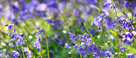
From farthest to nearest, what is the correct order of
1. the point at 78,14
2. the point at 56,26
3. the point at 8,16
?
the point at 8,16
the point at 78,14
the point at 56,26

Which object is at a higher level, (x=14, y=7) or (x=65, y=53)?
(x=14, y=7)

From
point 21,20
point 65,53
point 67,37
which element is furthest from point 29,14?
point 65,53

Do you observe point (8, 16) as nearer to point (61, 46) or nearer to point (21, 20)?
point (21, 20)

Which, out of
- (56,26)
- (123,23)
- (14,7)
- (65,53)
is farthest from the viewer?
(14,7)

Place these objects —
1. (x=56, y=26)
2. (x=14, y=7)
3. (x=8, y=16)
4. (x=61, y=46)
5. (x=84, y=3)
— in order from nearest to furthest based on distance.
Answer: (x=61, y=46) → (x=56, y=26) → (x=14, y=7) → (x=8, y=16) → (x=84, y=3)

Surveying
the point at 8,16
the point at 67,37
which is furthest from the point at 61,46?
the point at 8,16

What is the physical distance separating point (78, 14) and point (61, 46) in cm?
161

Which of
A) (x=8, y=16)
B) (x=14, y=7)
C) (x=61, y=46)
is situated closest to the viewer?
(x=61, y=46)

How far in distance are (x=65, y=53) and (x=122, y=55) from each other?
0.89m

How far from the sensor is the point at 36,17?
5.16 meters

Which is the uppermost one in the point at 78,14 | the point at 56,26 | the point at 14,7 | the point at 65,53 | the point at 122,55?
the point at 14,7

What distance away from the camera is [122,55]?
6.15ft

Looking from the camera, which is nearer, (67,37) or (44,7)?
(67,37)

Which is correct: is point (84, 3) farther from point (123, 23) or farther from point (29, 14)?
point (123, 23)
